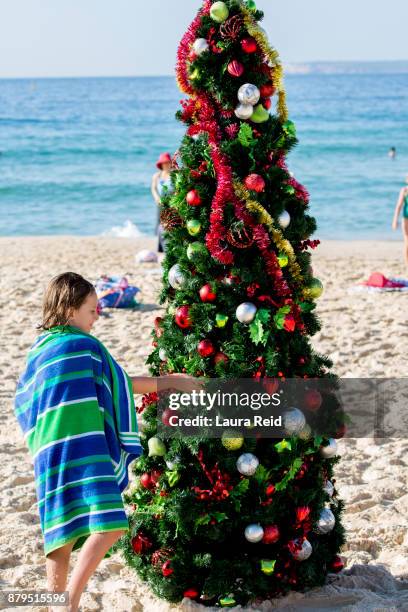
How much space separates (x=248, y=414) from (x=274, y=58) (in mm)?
1538

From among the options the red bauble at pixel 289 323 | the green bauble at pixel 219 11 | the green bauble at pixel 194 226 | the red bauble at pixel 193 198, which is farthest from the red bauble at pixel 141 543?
the green bauble at pixel 219 11

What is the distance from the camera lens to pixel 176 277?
358 centimetres

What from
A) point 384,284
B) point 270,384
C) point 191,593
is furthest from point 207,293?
point 384,284

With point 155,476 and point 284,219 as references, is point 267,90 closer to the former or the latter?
point 284,219

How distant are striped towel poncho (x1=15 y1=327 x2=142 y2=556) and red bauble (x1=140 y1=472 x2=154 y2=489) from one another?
45 centimetres

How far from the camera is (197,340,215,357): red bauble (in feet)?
11.4

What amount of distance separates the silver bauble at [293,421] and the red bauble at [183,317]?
1.92 ft

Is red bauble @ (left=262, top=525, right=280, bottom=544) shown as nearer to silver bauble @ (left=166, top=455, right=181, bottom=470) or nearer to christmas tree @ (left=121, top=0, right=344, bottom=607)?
christmas tree @ (left=121, top=0, right=344, bottom=607)

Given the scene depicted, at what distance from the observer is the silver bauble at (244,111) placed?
337cm

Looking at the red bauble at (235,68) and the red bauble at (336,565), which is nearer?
the red bauble at (235,68)

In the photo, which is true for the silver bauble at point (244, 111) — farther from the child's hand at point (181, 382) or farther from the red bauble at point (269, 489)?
the red bauble at point (269, 489)

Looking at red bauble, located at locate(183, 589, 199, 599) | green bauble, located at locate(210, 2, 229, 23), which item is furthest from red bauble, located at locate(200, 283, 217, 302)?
red bauble, located at locate(183, 589, 199, 599)

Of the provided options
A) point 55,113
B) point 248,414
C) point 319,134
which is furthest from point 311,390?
point 55,113

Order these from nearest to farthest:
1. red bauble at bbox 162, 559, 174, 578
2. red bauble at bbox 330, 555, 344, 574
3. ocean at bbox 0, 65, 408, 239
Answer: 1. red bauble at bbox 162, 559, 174, 578
2. red bauble at bbox 330, 555, 344, 574
3. ocean at bbox 0, 65, 408, 239
